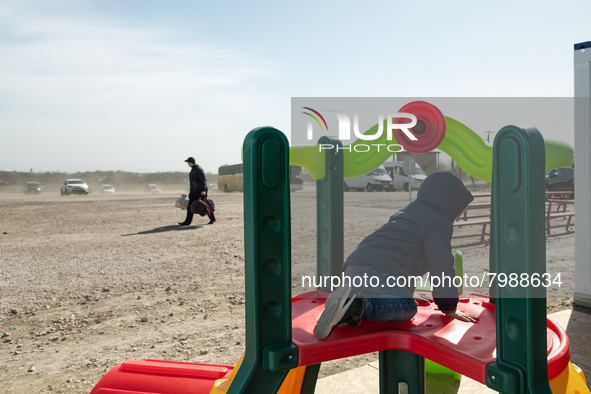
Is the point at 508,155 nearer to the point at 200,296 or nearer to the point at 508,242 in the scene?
the point at 508,242

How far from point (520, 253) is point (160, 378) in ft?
6.17

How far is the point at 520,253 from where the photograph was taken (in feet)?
4.12

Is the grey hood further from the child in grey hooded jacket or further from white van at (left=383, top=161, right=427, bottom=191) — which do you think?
white van at (left=383, top=161, right=427, bottom=191)

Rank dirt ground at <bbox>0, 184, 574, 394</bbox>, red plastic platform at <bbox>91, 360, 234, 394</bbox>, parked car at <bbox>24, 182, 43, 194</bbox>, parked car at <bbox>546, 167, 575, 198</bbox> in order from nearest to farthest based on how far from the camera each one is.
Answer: red plastic platform at <bbox>91, 360, 234, 394</bbox> < dirt ground at <bbox>0, 184, 574, 394</bbox> < parked car at <bbox>546, 167, 575, 198</bbox> < parked car at <bbox>24, 182, 43, 194</bbox>

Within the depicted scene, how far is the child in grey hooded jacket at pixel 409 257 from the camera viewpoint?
182 centimetres

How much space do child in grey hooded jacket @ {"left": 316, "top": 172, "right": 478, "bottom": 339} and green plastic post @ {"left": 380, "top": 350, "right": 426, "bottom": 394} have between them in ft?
0.60

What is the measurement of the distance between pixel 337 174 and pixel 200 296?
9.04ft

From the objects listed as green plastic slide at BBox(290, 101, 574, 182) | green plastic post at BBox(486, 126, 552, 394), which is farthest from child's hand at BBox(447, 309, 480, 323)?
green plastic slide at BBox(290, 101, 574, 182)

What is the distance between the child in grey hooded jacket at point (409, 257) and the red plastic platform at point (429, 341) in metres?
0.06

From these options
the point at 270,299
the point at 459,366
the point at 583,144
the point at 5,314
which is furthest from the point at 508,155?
the point at 5,314

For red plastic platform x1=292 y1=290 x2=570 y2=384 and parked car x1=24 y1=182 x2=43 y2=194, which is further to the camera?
parked car x1=24 y1=182 x2=43 y2=194

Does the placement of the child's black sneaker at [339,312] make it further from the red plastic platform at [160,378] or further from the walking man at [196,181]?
the walking man at [196,181]

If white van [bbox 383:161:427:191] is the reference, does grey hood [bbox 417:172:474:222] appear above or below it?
below

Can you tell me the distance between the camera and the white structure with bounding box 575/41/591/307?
3980 millimetres
